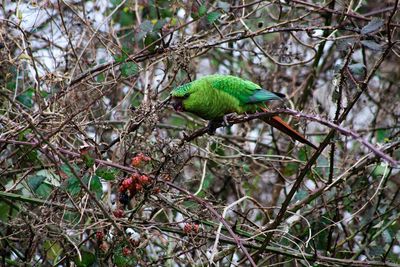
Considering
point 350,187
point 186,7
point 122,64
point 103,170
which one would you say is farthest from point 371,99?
point 103,170

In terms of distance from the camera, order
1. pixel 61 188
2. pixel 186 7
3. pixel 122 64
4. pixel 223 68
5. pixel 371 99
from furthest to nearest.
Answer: pixel 223 68
pixel 371 99
pixel 186 7
pixel 122 64
pixel 61 188

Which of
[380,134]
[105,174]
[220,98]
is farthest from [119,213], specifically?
[380,134]

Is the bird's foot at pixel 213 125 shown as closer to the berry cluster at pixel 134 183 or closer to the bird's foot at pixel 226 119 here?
the bird's foot at pixel 226 119

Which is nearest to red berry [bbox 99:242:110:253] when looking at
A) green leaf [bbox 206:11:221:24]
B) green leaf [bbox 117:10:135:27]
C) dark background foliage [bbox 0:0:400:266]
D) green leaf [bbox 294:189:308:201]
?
dark background foliage [bbox 0:0:400:266]

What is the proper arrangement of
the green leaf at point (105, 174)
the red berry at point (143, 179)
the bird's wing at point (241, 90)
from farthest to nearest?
1. the bird's wing at point (241, 90)
2. the green leaf at point (105, 174)
3. the red berry at point (143, 179)

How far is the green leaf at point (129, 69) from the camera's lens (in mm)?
3797

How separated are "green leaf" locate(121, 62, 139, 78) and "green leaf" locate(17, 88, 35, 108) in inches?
28.5

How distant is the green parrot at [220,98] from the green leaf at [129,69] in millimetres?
261

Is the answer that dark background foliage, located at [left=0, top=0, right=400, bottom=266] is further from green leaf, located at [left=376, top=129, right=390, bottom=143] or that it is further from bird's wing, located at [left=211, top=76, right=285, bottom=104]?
bird's wing, located at [left=211, top=76, right=285, bottom=104]

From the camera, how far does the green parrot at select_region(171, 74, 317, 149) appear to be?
402 cm

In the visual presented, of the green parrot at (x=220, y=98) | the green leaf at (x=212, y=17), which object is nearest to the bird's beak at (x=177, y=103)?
the green parrot at (x=220, y=98)

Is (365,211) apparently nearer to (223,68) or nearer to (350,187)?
(350,187)

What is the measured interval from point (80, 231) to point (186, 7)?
5.55ft

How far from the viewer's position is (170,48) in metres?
3.97
